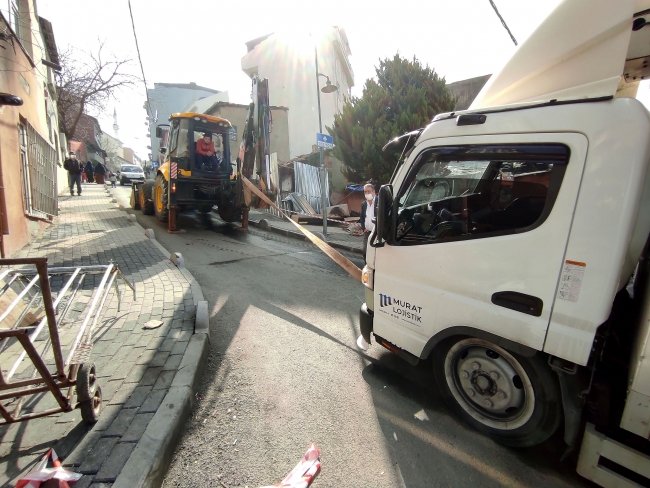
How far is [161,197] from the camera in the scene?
10180 millimetres

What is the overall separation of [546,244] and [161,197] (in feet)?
34.7

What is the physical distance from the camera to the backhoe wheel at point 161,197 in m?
9.66

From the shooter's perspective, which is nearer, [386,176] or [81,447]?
[81,447]

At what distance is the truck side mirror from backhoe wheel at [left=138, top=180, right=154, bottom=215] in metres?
11.4

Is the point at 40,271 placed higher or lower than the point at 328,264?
higher

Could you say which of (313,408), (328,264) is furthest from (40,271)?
(328,264)

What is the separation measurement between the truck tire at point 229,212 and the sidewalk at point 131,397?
201 inches

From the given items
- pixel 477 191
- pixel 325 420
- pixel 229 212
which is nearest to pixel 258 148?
pixel 229 212

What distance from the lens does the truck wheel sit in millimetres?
2143

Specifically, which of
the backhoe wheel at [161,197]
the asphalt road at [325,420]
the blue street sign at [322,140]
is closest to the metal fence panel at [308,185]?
the blue street sign at [322,140]

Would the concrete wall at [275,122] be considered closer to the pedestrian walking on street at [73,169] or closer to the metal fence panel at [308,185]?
the metal fence panel at [308,185]

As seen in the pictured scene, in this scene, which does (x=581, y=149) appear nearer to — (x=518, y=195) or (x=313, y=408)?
(x=518, y=195)

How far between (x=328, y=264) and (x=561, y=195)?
547 centimetres

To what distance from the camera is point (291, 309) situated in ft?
15.6
